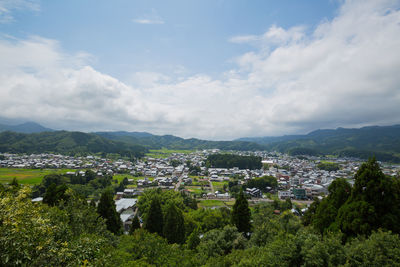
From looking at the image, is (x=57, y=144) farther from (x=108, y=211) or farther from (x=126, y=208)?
(x=108, y=211)

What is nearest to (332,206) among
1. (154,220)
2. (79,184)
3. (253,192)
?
(154,220)

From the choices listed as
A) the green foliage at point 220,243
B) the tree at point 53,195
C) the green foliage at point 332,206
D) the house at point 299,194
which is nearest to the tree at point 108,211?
the tree at point 53,195

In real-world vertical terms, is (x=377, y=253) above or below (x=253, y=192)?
above

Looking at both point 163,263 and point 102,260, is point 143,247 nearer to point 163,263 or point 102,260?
point 163,263

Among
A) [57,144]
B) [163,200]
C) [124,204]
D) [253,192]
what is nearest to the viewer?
[163,200]

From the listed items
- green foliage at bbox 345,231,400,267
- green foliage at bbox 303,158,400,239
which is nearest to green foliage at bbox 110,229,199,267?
green foliage at bbox 345,231,400,267

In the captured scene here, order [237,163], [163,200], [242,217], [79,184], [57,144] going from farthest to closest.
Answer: [57,144]
[237,163]
[79,184]
[163,200]
[242,217]
